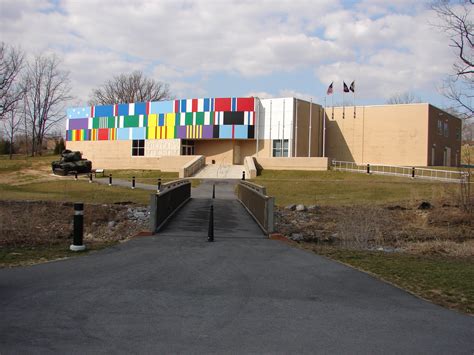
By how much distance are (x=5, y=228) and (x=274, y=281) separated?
1025 cm

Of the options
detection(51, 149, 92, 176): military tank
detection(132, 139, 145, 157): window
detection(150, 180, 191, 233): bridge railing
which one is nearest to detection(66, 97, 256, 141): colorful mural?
detection(132, 139, 145, 157): window

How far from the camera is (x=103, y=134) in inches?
2510

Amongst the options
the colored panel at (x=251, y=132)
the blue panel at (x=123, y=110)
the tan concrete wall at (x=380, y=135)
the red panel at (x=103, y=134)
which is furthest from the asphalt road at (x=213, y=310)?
the red panel at (x=103, y=134)

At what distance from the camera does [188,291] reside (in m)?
7.00

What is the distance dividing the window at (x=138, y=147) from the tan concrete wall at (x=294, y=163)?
18.7 m

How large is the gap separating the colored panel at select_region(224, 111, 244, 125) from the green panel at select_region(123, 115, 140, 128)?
41.4 feet

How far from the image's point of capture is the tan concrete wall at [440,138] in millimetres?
55769

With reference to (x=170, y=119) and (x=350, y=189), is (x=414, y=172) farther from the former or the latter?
(x=170, y=119)

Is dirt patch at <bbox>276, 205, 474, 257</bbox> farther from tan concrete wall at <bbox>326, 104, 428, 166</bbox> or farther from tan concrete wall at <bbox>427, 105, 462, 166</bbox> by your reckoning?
tan concrete wall at <bbox>326, 104, 428, 166</bbox>

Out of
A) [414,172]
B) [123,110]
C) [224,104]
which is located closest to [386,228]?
[414,172]

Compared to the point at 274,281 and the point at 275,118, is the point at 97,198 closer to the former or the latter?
the point at 274,281

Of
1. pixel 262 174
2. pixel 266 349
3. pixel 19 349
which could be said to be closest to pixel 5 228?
pixel 19 349

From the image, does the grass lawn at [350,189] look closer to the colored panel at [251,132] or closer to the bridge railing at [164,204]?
the bridge railing at [164,204]

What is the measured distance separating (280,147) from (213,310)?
4866cm
